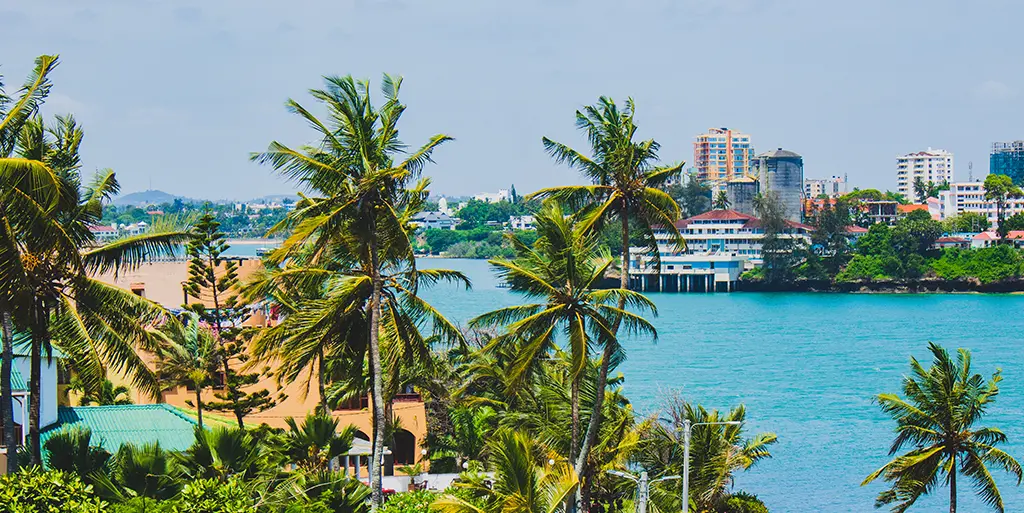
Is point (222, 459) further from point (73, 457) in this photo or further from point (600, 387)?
point (600, 387)

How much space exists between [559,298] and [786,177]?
166797 mm

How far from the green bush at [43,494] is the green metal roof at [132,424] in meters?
7.42

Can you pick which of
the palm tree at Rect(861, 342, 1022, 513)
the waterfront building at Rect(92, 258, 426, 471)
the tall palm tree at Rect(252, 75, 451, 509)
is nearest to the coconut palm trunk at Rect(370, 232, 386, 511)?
the tall palm tree at Rect(252, 75, 451, 509)

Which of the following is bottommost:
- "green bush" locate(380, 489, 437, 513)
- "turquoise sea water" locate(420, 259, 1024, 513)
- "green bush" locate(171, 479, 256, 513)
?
"turquoise sea water" locate(420, 259, 1024, 513)

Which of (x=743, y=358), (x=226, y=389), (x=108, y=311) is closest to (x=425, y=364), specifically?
(x=108, y=311)

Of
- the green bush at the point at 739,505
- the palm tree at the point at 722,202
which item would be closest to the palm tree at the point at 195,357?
the green bush at the point at 739,505

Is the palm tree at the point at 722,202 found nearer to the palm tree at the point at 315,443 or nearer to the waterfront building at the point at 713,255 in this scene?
the waterfront building at the point at 713,255

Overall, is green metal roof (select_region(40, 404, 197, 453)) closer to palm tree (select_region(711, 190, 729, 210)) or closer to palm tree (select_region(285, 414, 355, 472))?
palm tree (select_region(285, 414, 355, 472))

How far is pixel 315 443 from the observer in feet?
67.5

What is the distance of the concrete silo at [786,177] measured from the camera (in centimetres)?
18412

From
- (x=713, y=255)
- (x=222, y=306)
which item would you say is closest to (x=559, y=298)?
(x=222, y=306)

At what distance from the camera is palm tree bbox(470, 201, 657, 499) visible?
2297 centimetres

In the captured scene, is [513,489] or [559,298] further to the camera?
[559,298]

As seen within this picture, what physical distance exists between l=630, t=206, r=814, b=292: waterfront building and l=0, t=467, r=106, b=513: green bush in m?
133
